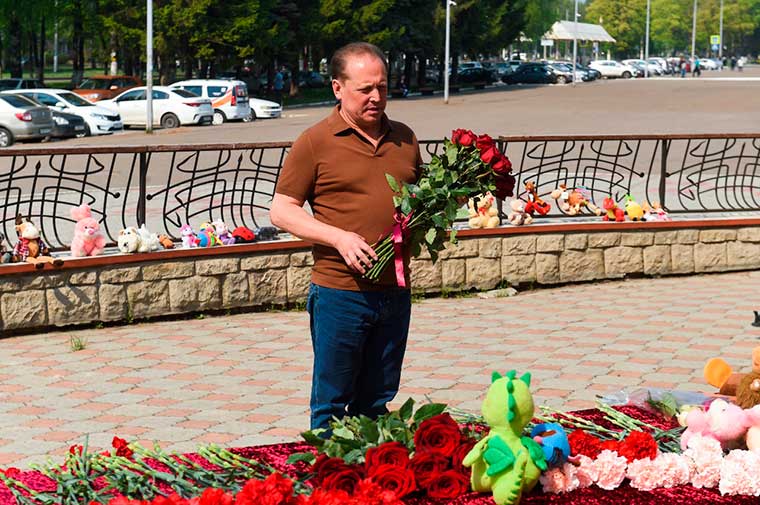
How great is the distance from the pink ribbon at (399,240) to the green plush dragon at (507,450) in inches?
33.5

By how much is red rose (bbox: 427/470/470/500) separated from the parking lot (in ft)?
85.0

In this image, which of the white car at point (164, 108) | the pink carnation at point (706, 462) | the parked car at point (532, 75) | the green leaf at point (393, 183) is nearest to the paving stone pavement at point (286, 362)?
the green leaf at point (393, 183)

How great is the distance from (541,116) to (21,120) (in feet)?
60.7

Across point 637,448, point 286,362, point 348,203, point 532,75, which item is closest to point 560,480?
point 637,448

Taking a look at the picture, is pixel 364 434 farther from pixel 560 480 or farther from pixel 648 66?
pixel 648 66

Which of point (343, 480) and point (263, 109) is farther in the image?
point (263, 109)

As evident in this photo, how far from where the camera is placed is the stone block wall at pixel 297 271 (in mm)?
8438

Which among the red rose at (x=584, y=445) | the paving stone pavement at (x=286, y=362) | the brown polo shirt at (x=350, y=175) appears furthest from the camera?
the paving stone pavement at (x=286, y=362)

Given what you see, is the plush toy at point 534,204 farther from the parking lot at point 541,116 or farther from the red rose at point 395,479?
the parking lot at point 541,116

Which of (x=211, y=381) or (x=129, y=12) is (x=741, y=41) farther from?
(x=211, y=381)

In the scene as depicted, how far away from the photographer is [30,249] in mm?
8375

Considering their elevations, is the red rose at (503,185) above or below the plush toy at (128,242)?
→ above

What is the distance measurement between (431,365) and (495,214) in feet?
10.3

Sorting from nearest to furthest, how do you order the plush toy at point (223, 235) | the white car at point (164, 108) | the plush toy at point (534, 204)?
1. the plush toy at point (223, 235)
2. the plush toy at point (534, 204)
3. the white car at point (164, 108)
